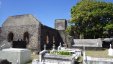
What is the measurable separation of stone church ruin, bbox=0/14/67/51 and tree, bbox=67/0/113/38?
20.3ft

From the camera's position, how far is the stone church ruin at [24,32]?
111 ft

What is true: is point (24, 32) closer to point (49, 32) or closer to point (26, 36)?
point (26, 36)

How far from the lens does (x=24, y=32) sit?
1389 inches

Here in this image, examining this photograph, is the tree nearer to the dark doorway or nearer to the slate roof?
the slate roof

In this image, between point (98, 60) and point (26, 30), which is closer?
point (98, 60)

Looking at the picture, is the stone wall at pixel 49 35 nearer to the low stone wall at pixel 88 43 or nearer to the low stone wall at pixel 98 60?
the low stone wall at pixel 88 43

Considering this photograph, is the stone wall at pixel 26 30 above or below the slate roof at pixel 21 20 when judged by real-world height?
below

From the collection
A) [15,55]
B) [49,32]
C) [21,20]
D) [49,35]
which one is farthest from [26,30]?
[15,55]

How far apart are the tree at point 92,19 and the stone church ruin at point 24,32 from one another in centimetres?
618

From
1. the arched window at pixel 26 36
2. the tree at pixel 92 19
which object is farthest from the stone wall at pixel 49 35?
the tree at pixel 92 19

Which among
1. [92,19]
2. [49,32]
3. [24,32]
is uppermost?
[92,19]

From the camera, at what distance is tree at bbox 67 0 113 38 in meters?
35.7

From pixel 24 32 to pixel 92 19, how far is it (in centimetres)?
1314

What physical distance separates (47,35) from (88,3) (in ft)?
34.6
